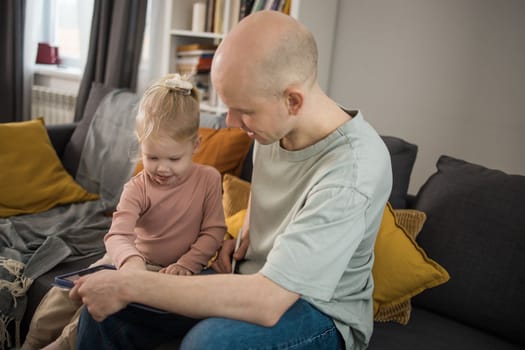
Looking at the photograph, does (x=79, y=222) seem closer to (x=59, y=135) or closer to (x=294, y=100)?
(x=59, y=135)

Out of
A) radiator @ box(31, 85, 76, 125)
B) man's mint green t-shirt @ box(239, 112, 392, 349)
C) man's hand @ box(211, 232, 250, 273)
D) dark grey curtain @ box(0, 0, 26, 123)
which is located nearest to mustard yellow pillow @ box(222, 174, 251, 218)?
man's hand @ box(211, 232, 250, 273)

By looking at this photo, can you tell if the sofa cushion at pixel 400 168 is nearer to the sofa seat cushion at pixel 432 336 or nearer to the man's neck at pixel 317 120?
the sofa seat cushion at pixel 432 336

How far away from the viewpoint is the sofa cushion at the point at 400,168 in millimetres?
1853

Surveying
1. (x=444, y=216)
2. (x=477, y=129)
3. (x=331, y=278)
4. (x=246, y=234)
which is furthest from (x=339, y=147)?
(x=477, y=129)

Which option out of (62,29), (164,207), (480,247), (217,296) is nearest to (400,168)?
(480,247)

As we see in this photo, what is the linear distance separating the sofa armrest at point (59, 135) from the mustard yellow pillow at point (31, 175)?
133mm

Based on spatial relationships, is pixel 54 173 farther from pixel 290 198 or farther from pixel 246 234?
pixel 290 198

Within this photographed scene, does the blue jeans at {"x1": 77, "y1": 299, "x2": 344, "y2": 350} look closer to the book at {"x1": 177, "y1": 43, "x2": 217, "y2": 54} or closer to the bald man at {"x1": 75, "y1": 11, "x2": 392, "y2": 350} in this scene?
the bald man at {"x1": 75, "y1": 11, "x2": 392, "y2": 350}

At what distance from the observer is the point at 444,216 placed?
1.71m

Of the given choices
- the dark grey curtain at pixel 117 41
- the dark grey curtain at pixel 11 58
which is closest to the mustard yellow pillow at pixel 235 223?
the dark grey curtain at pixel 117 41

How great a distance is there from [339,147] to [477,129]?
1403 millimetres

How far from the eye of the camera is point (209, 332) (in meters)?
1.05

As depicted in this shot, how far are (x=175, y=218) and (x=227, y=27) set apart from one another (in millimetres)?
1470

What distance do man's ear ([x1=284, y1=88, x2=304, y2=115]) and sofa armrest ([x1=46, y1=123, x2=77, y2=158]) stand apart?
72.7 inches
